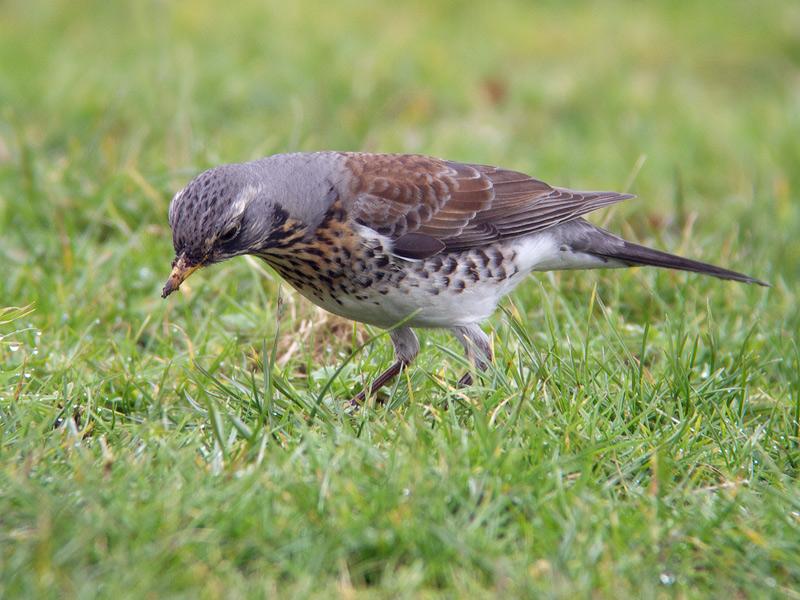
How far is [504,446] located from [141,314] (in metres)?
2.31

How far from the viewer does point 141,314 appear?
551 centimetres

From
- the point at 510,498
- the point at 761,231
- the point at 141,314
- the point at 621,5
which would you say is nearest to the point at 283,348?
the point at 141,314

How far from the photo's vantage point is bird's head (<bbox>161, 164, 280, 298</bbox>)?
435cm

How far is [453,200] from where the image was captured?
16.7ft

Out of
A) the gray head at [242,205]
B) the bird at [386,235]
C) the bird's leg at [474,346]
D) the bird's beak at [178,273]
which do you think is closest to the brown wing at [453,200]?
the bird at [386,235]

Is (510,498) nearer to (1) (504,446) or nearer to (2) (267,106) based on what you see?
(1) (504,446)

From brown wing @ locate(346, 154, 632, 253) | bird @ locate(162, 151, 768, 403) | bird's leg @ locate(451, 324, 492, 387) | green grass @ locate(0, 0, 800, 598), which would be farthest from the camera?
brown wing @ locate(346, 154, 632, 253)

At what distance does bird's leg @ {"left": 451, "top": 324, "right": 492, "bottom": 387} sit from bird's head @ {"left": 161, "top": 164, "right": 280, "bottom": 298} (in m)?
0.96

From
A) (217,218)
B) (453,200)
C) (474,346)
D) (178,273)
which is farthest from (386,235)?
(178,273)

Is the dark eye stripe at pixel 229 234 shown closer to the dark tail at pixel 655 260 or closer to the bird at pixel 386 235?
the bird at pixel 386 235

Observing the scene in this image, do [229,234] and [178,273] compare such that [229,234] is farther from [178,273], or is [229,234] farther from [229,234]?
[178,273]

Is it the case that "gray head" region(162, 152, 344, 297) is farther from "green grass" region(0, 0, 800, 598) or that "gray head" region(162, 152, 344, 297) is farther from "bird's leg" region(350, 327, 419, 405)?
"bird's leg" region(350, 327, 419, 405)

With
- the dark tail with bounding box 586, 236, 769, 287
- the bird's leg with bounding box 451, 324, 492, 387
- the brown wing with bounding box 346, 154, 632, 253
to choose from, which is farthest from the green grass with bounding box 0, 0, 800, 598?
the brown wing with bounding box 346, 154, 632, 253

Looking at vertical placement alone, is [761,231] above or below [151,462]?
below
